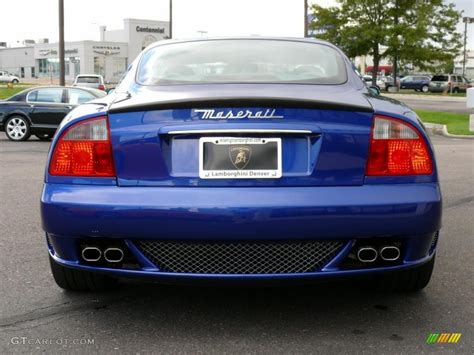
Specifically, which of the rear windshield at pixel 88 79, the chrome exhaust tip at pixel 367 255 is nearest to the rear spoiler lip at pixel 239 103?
the chrome exhaust tip at pixel 367 255

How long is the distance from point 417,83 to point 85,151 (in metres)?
57.7

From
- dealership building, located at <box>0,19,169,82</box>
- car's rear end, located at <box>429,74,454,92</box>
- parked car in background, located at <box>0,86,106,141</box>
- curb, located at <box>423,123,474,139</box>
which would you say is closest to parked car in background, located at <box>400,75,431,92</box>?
car's rear end, located at <box>429,74,454,92</box>

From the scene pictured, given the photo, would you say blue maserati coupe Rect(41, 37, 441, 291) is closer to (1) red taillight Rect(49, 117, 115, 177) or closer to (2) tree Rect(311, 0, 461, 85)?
(1) red taillight Rect(49, 117, 115, 177)

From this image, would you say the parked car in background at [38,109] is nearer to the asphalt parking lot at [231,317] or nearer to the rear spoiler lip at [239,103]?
the asphalt parking lot at [231,317]

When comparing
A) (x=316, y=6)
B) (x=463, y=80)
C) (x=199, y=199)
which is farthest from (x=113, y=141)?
(x=463, y=80)

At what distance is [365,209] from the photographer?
9.46ft

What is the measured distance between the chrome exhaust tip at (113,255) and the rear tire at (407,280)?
149 centimetres

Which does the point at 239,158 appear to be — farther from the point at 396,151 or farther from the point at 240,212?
the point at 396,151

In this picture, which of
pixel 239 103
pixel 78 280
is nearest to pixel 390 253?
pixel 239 103

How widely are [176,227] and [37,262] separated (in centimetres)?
193

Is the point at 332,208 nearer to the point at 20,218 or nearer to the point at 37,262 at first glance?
the point at 37,262

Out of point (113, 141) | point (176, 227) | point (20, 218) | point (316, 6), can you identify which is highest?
point (316, 6)

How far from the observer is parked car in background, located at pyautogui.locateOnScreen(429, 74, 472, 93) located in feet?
180

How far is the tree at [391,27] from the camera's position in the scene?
47.2 metres
